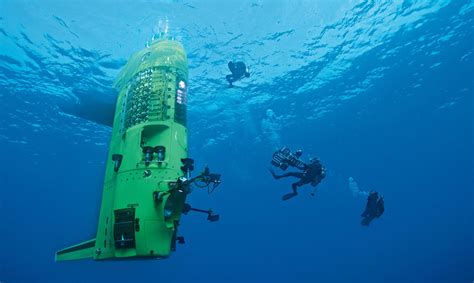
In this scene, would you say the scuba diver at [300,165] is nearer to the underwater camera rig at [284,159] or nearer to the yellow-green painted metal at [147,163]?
the underwater camera rig at [284,159]

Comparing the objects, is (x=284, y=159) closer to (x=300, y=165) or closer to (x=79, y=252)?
(x=300, y=165)

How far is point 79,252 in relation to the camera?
8.98m

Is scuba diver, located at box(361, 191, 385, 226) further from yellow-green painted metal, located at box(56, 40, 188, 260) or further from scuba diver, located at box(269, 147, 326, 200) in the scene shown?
yellow-green painted metal, located at box(56, 40, 188, 260)

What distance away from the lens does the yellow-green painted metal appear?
6.83 metres

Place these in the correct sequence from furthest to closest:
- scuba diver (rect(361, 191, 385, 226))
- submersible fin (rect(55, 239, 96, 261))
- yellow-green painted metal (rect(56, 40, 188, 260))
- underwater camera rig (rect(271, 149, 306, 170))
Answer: scuba diver (rect(361, 191, 385, 226)) < underwater camera rig (rect(271, 149, 306, 170)) < submersible fin (rect(55, 239, 96, 261)) < yellow-green painted metal (rect(56, 40, 188, 260))

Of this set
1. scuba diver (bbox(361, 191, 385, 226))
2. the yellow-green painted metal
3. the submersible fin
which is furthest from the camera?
scuba diver (bbox(361, 191, 385, 226))

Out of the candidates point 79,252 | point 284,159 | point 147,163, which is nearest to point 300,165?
point 284,159

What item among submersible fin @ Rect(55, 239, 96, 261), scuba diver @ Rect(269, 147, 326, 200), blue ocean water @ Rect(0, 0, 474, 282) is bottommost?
submersible fin @ Rect(55, 239, 96, 261)

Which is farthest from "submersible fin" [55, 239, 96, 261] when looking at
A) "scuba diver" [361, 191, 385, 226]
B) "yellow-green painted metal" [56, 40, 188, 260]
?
"scuba diver" [361, 191, 385, 226]

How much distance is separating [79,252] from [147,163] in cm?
393

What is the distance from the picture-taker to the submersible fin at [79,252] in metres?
8.72

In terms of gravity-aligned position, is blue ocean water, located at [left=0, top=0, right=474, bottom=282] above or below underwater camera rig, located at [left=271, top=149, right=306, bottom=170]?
A: above

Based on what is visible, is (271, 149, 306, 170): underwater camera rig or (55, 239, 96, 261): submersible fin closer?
(55, 239, 96, 261): submersible fin

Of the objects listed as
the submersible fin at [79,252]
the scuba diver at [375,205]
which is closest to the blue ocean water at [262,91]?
the submersible fin at [79,252]
